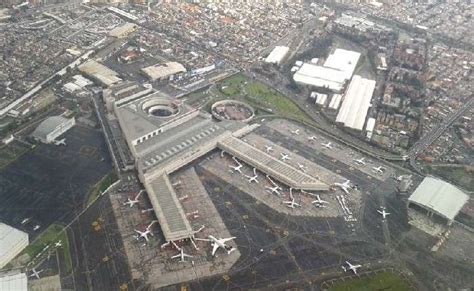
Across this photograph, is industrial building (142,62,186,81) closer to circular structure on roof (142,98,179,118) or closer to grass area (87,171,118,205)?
circular structure on roof (142,98,179,118)

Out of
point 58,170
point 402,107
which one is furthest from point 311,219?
point 402,107

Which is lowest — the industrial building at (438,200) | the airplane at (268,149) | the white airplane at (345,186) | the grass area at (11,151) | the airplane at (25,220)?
the grass area at (11,151)

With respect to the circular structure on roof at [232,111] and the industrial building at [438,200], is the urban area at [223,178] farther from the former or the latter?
the circular structure on roof at [232,111]

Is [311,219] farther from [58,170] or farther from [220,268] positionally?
[58,170]

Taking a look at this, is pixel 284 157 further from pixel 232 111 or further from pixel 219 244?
pixel 219 244

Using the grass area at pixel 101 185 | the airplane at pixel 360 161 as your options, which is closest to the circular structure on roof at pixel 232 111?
the airplane at pixel 360 161

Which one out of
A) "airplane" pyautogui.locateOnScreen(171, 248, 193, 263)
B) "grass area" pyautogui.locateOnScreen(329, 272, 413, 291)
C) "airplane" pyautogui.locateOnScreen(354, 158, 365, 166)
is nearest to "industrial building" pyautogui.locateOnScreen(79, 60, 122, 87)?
"airplane" pyautogui.locateOnScreen(171, 248, 193, 263)
